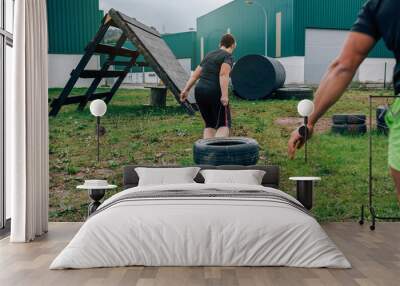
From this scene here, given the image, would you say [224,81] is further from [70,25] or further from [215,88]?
[70,25]

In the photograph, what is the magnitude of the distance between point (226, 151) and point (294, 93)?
1068 millimetres

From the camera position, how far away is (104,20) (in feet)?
20.1

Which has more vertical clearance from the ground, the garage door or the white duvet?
the garage door

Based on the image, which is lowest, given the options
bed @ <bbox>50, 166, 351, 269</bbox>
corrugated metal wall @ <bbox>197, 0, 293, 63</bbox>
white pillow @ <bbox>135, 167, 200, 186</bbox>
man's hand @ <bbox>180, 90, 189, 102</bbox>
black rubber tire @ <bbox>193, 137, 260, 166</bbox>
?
bed @ <bbox>50, 166, 351, 269</bbox>

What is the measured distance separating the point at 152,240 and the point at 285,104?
9.24 ft

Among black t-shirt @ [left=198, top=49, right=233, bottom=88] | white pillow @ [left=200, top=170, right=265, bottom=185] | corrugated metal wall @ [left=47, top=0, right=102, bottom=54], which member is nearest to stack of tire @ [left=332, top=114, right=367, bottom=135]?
white pillow @ [left=200, top=170, right=265, bottom=185]

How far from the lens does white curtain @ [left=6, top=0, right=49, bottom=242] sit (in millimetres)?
4906

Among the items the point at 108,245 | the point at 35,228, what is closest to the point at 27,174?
the point at 35,228

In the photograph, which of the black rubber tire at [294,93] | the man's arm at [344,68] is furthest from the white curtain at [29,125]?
the man's arm at [344,68]

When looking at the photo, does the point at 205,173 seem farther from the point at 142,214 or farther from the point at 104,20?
the point at 104,20

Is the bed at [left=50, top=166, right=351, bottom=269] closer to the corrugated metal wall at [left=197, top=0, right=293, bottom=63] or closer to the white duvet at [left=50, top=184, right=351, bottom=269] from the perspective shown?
the white duvet at [left=50, top=184, right=351, bottom=269]

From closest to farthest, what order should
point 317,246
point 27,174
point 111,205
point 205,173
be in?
1. point 317,246
2. point 111,205
3. point 27,174
4. point 205,173

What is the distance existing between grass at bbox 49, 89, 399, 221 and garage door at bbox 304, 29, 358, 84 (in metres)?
0.39

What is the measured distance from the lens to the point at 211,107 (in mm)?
5793
